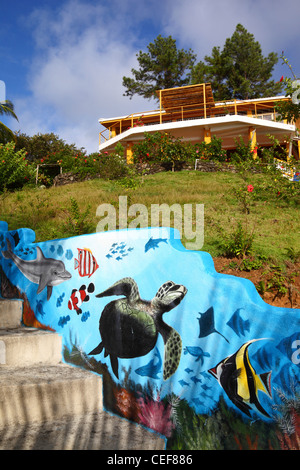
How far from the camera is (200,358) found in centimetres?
256

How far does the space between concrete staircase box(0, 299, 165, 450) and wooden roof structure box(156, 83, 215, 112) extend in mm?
19136

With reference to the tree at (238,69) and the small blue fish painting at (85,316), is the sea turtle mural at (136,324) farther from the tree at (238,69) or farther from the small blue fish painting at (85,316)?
the tree at (238,69)

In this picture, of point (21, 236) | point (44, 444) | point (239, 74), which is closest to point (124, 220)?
point (21, 236)

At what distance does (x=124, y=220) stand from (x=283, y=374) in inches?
136

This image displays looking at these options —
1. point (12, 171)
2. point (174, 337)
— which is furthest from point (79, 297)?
point (12, 171)

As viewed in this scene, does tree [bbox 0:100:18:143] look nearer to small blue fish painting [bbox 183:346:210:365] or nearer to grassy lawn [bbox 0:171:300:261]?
grassy lawn [bbox 0:171:300:261]

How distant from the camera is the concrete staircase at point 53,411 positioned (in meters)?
2.41

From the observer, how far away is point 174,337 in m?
2.75

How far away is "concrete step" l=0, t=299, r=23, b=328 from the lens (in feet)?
12.8

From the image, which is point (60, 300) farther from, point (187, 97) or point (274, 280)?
point (187, 97)

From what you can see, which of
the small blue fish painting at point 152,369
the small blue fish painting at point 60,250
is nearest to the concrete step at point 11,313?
the small blue fish painting at point 60,250

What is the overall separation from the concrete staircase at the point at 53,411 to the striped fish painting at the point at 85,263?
2.67 ft

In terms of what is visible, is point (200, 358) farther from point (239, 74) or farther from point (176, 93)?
point (239, 74)

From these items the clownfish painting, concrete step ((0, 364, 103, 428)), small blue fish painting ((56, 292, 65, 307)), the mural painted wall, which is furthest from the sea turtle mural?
small blue fish painting ((56, 292, 65, 307))
